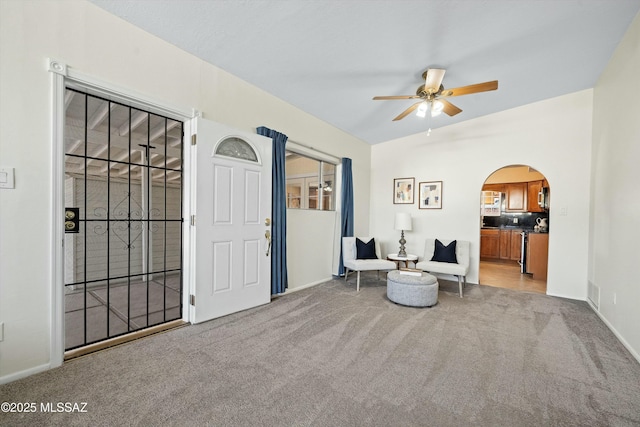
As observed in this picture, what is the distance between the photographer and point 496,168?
464 centimetres

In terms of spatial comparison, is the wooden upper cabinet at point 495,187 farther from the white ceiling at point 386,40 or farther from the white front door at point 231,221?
the white front door at point 231,221

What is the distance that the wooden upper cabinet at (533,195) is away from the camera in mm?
6715

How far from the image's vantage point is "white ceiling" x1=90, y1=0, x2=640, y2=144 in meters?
2.27

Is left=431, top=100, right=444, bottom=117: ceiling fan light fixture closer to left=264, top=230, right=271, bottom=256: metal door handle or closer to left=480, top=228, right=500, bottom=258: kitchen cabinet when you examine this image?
left=264, top=230, right=271, bottom=256: metal door handle

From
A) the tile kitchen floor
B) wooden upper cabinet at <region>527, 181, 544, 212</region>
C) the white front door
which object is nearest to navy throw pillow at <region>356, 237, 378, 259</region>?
the white front door

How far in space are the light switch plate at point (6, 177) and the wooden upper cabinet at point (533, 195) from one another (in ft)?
29.3

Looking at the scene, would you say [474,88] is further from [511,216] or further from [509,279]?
[511,216]

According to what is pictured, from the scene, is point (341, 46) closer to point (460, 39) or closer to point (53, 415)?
point (460, 39)

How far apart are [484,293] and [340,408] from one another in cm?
353

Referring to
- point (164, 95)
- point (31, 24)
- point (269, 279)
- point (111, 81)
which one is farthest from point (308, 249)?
point (31, 24)

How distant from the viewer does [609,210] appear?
3074mm

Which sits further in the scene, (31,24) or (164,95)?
(164,95)

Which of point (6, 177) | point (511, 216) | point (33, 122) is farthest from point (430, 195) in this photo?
point (6, 177)

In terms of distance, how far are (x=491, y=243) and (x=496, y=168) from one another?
12.2 feet
